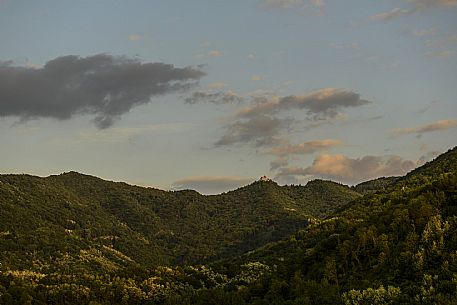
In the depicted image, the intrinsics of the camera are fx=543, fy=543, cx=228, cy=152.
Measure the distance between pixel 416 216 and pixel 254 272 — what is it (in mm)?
85996

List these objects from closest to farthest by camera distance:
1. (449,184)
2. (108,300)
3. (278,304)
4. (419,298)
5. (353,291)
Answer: (419,298) < (353,291) < (278,304) < (449,184) < (108,300)

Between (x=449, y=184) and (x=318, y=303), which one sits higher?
(x=449, y=184)

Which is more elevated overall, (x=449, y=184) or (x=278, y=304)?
(x=449, y=184)

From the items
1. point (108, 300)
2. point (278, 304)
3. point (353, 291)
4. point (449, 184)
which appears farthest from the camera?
point (108, 300)

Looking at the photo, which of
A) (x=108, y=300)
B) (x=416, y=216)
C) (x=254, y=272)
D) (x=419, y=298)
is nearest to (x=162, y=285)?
(x=108, y=300)

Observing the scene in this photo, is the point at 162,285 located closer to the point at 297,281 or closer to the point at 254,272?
the point at 254,272

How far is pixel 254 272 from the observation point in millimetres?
151750

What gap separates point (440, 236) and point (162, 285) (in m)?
103

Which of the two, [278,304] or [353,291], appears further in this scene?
[278,304]

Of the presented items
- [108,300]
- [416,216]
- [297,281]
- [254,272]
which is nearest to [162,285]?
[108,300]

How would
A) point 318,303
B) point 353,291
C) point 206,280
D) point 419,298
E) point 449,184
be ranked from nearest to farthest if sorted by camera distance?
point 419,298
point 353,291
point 318,303
point 449,184
point 206,280

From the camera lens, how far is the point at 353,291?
189 ft

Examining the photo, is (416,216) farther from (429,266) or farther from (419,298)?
(419,298)

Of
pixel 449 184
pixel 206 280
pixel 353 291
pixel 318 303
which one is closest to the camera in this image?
pixel 353 291
